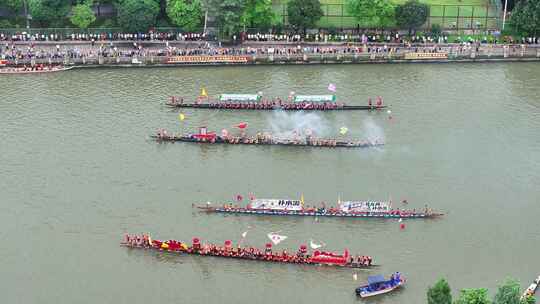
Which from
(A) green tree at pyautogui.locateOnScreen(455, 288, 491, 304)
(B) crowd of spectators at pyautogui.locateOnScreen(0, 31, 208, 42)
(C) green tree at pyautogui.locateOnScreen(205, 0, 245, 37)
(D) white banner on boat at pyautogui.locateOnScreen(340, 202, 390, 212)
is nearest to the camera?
(A) green tree at pyautogui.locateOnScreen(455, 288, 491, 304)

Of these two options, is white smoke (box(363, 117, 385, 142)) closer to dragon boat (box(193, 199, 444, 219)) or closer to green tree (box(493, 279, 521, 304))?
dragon boat (box(193, 199, 444, 219))

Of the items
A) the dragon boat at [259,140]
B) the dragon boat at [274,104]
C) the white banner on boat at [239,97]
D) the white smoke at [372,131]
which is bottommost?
the dragon boat at [259,140]

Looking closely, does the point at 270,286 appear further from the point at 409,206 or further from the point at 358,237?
A: the point at 409,206

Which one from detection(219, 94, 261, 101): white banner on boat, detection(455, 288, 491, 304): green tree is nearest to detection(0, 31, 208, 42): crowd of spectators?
detection(219, 94, 261, 101): white banner on boat

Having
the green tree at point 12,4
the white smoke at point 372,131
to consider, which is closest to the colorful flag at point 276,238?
the white smoke at point 372,131

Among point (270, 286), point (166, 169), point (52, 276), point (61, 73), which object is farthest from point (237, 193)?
point (61, 73)

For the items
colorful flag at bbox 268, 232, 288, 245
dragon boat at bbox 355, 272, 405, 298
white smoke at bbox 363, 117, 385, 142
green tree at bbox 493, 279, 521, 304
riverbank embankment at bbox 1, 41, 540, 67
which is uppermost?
riverbank embankment at bbox 1, 41, 540, 67

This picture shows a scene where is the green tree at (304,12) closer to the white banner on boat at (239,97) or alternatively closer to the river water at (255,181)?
the river water at (255,181)
